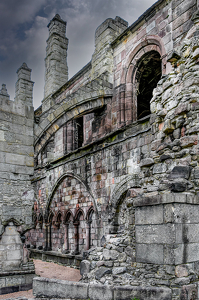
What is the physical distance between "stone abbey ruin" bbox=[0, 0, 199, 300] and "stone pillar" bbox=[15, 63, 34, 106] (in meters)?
3.02

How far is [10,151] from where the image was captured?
6781 millimetres

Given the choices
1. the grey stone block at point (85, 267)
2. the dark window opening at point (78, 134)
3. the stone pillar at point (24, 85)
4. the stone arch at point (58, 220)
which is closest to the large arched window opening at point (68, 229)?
the stone arch at point (58, 220)

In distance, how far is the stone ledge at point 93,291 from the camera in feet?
10.3

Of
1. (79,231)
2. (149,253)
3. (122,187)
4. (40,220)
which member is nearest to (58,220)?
(79,231)

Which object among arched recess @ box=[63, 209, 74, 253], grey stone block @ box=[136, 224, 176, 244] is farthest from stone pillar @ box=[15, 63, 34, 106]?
grey stone block @ box=[136, 224, 176, 244]

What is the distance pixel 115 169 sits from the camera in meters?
8.05

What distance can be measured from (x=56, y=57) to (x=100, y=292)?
12711 mm

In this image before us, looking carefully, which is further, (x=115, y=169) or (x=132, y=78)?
(x=132, y=78)

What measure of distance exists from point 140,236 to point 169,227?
1.62 ft

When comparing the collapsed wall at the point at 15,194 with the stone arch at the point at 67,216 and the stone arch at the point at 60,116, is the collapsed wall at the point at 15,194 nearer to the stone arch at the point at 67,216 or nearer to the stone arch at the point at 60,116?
the stone arch at the point at 60,116

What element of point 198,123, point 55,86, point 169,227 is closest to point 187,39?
point 198,123

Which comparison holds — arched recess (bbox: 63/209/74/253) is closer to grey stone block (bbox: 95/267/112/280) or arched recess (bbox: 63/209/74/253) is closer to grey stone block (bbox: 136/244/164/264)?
grey stone block (bbox: 95/267/112/280)

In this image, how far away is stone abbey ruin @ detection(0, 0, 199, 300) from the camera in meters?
3.37

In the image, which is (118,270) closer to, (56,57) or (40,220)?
(40,220)
